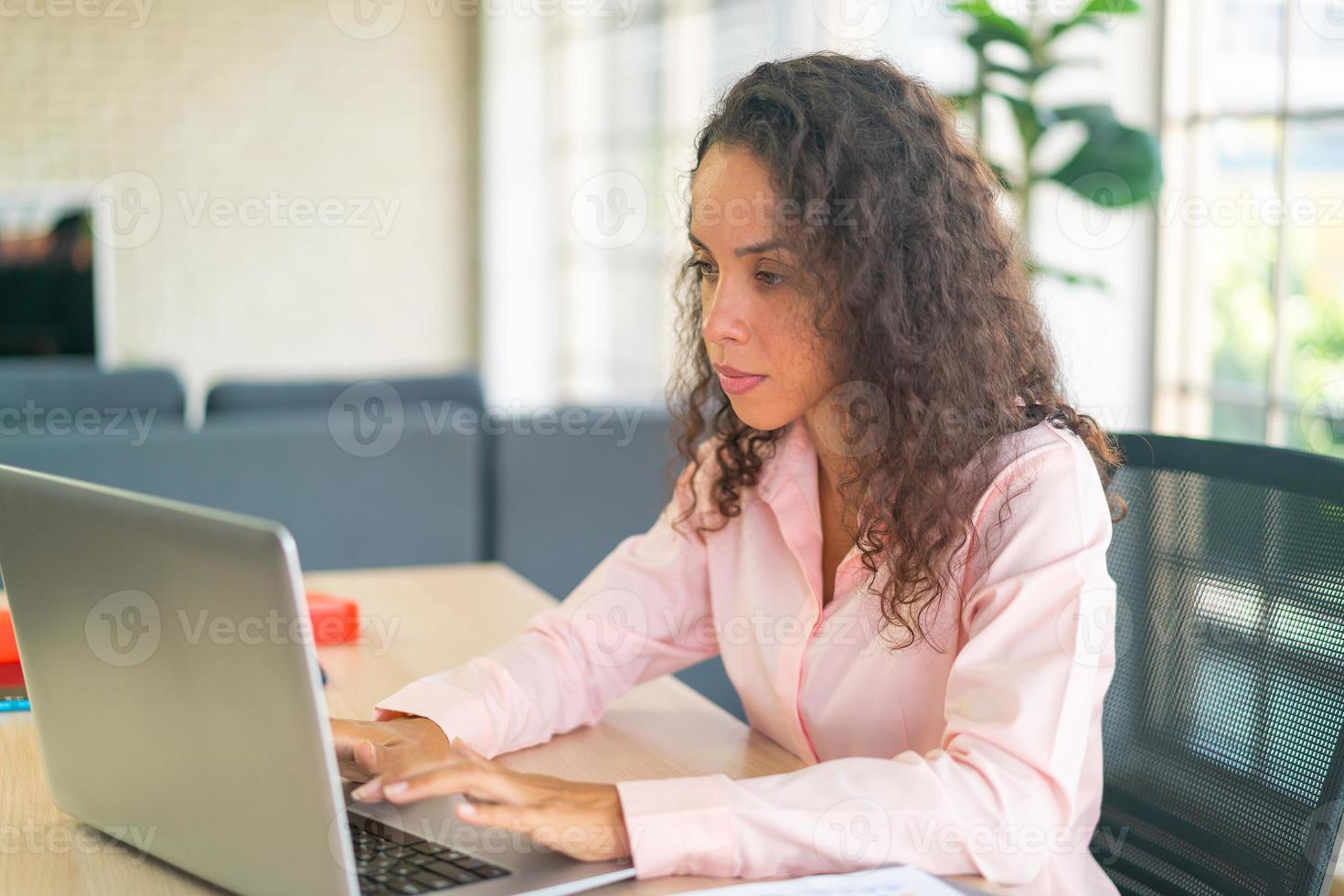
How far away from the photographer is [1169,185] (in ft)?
10.2

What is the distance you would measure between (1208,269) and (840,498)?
2.15 m

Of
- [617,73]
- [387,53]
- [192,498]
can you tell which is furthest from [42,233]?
[192,498]

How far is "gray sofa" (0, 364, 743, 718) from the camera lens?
2463 millimetres

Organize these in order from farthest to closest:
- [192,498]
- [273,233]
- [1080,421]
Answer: [273,233]
[192,498]
[1080,421]

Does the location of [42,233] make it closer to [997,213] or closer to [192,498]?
[192,498]

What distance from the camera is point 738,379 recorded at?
1156 millimetres
